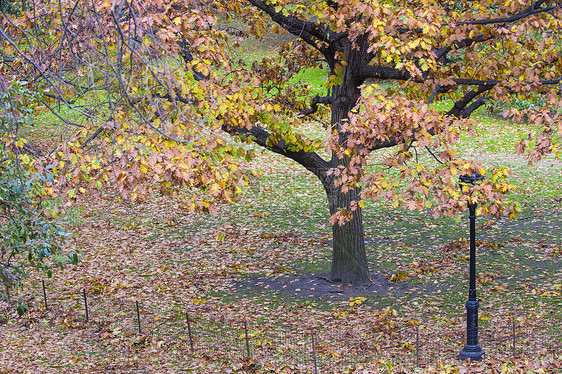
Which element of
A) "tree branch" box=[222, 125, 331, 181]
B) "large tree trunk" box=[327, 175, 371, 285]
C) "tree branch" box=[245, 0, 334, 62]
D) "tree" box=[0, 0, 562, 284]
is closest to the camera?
"tree" box=[0, 0, 562, 284]

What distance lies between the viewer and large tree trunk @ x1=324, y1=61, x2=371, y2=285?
33.3ft

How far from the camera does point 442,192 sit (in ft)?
22.5

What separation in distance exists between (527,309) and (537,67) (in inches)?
158

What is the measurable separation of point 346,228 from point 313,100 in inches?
103

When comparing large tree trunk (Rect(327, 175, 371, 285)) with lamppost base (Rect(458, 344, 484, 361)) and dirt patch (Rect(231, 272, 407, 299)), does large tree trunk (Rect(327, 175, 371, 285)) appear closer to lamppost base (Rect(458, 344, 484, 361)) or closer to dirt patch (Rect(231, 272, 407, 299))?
→ dirt patch (Rect(231, 272, 407, 299))

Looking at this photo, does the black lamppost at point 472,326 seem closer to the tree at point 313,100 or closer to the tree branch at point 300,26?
the tree at point 313,100

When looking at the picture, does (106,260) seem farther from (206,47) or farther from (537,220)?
(537,220)

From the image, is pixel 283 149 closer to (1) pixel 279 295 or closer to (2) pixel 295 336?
(1) pixel 279 295

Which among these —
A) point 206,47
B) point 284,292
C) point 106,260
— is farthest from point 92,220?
point 206,47

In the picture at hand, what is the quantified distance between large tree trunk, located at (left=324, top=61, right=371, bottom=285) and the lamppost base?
3.26 metres

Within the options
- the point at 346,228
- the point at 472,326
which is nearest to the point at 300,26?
the point at 346,228

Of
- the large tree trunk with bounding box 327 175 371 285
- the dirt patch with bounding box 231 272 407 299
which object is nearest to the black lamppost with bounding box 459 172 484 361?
the dirt patch with bounding box 231 272 407 299

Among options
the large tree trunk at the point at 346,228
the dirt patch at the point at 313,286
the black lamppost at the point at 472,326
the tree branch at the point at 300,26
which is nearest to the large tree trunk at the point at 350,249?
the large tree trunk at the point at 346,228

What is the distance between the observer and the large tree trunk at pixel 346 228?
1016 centimetres
